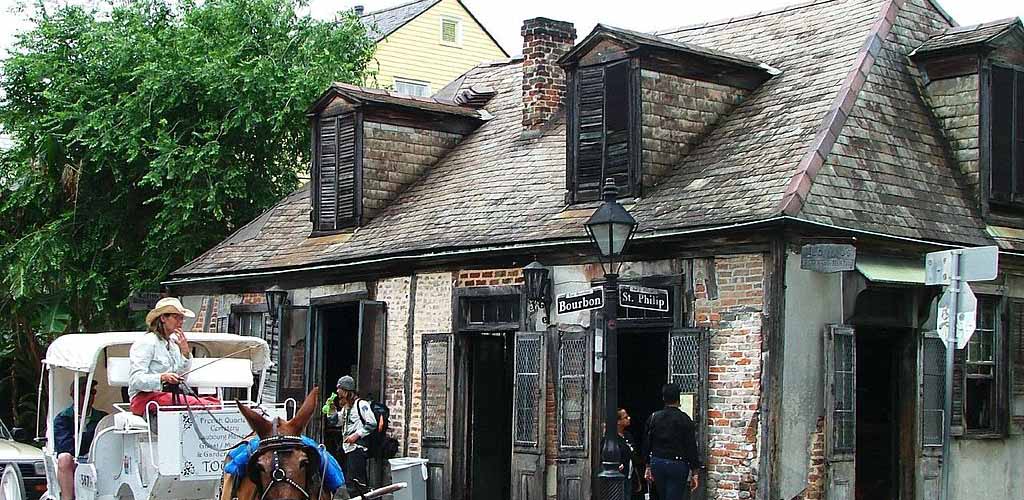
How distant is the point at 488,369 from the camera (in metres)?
19.5

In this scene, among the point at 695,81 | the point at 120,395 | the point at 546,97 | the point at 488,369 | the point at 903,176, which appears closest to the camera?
the point at 120,395

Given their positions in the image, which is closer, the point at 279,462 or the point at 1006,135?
the point at 279,462

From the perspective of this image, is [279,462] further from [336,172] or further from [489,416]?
[336,172]

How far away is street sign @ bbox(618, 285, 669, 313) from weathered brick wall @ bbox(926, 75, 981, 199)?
4.27 m

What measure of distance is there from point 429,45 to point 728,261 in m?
28.2

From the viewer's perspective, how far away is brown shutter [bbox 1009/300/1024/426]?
1666cm

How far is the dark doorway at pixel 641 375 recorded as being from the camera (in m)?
20.0

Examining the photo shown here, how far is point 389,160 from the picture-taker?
22094 mm

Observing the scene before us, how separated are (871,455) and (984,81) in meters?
4.42

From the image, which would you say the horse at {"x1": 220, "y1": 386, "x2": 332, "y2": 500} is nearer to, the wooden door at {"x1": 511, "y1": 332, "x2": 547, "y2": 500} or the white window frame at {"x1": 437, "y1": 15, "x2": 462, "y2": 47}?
the wooden door at {"x1": 511, "y1": 332, "x2": 547, "y2": 500}

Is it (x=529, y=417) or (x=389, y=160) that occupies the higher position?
(x=389, y=160)

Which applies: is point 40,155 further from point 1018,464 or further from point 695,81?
point 1018,464

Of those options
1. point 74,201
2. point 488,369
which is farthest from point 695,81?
point 74,201

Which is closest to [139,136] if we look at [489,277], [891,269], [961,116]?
[489,277]
